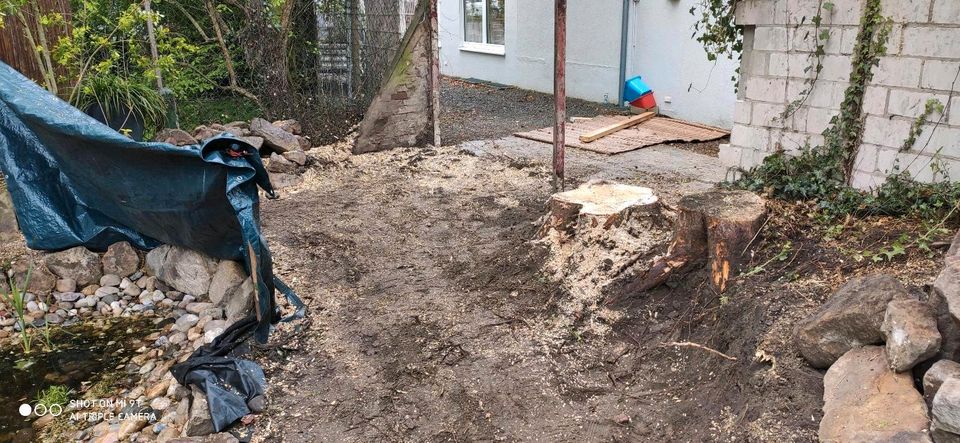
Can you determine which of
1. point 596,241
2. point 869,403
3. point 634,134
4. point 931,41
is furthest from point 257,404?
point 634,134

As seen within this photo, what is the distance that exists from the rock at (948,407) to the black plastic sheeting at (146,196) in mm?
2639

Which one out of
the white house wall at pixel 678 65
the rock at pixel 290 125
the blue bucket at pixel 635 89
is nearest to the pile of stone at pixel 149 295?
the rock at pixel 290 125

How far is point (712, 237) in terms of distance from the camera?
3.54m

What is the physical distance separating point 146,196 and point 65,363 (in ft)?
3.29

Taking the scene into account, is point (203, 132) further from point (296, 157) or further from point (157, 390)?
point (157, 390)

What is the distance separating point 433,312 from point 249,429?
4.20ft

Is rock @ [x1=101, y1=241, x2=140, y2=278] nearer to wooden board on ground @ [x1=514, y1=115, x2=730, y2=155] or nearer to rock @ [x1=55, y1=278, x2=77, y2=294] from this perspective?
rock @ [x1=55, y1=278, x2=77, y2=294]

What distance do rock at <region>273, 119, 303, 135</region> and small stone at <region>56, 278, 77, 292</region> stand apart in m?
3.39

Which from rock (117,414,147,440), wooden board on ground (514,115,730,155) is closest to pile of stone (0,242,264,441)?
rock (117,414,147,440)

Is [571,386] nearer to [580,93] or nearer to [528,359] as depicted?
[528,359]

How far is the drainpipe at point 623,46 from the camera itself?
31.0 ft

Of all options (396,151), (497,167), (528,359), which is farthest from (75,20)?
(528,359)

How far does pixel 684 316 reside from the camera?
3553mm

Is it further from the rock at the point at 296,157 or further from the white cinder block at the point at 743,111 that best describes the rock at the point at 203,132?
the white cinder block at the point at 743,111
